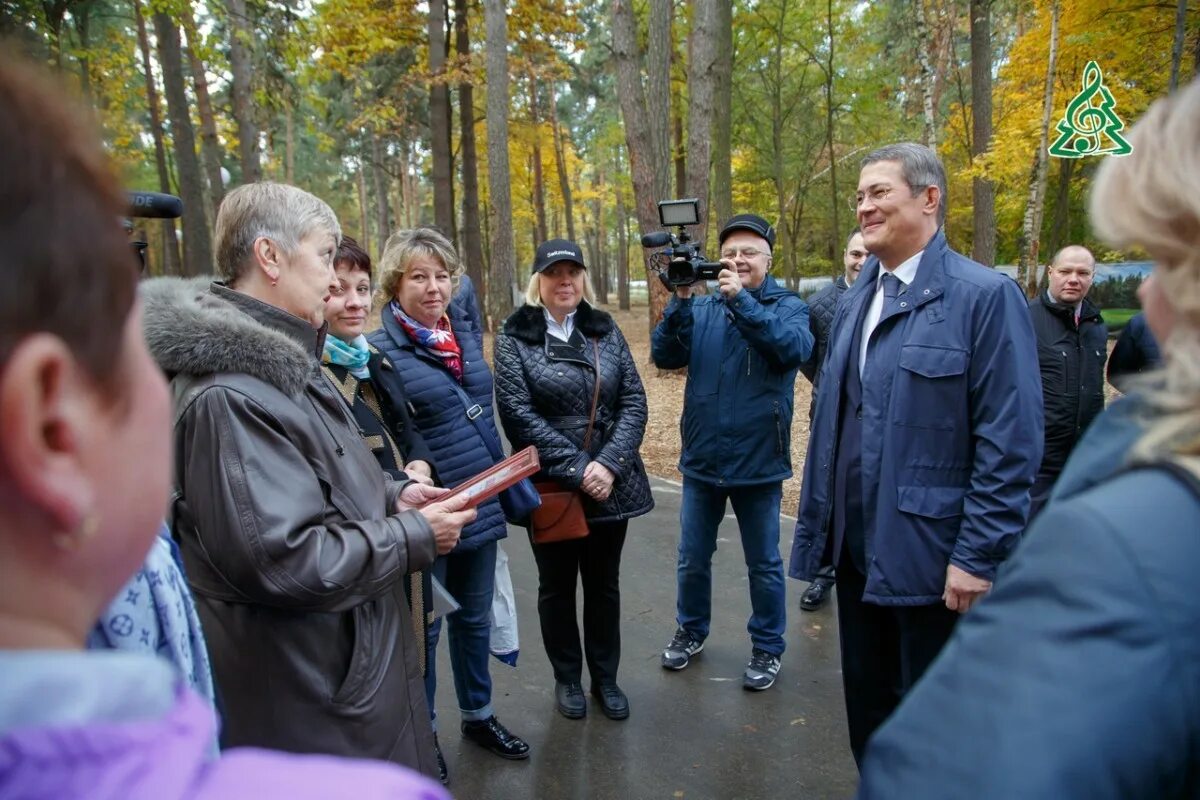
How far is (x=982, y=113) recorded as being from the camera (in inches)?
524

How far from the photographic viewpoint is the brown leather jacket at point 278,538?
1.87 m

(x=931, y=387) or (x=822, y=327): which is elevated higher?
(x=822, y=327)

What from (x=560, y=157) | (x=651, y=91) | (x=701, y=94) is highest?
(x=560, y=157)

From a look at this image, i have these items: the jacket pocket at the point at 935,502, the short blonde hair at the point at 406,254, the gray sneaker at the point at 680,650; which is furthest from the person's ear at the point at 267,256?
the gray sneaker at the point at 680,650

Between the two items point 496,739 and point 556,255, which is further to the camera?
point 556,255

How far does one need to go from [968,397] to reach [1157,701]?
6.58ft

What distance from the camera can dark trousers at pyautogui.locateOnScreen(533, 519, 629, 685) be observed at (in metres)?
→ 3.88

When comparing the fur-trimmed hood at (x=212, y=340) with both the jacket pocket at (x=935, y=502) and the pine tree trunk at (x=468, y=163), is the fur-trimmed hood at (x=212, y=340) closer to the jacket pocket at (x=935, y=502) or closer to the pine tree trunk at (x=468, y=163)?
the jacket pocket at (x=935, y=502)

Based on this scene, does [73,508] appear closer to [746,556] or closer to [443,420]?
[443,420]

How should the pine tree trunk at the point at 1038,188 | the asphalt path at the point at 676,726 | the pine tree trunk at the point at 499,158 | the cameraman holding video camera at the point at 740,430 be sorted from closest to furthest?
the asphalt path at the point at 676,726 < the cameraman holding video camera at the point at 740,430 < the pine tree trunk at the point at 1038,188 < the pine tree trunk at the point at 499,158

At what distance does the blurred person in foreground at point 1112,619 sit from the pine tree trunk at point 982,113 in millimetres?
13620

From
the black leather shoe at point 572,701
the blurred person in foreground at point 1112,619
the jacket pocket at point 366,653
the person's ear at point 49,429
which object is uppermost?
the person's ear at point 49,429

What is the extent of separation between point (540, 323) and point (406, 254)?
71 centimetres

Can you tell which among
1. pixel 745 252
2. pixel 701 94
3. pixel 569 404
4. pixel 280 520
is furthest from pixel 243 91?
pixel 280 520
